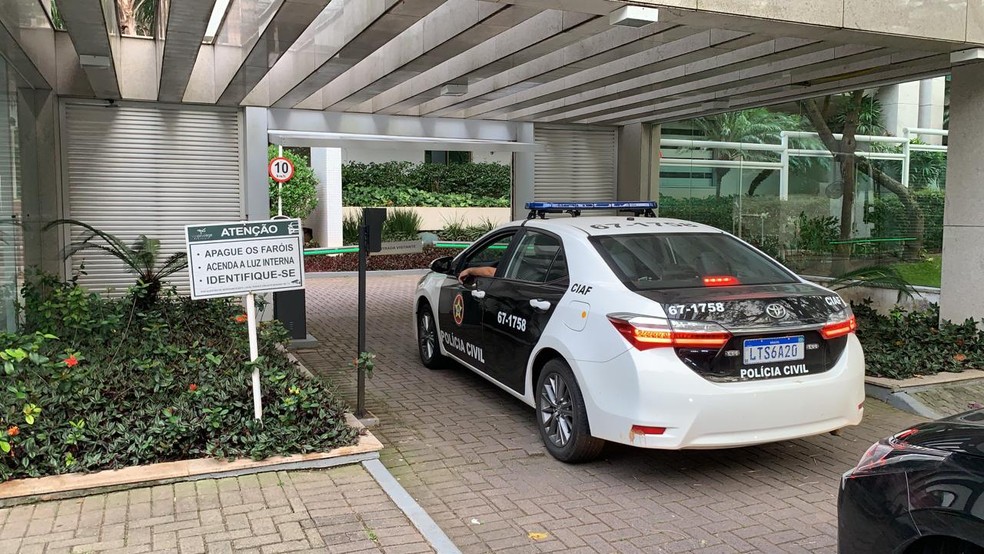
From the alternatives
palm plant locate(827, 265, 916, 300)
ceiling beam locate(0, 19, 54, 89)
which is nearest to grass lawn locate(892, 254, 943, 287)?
palm plant locate(827, 265, 916, 300)

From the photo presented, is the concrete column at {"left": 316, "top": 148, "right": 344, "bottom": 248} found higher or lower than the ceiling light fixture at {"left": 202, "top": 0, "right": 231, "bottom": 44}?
lower

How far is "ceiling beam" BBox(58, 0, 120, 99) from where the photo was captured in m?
6.24

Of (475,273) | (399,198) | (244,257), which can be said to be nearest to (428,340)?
(475,273)

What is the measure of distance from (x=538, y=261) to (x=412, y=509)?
2325 millimetres

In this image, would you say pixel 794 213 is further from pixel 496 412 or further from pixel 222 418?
pixel 222 418

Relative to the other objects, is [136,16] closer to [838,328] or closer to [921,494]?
[838,328]

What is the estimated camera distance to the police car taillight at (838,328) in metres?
4.73

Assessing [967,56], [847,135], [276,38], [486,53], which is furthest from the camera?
[847,135]

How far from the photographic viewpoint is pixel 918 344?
7.37 metres

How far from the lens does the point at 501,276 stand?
20.7ft

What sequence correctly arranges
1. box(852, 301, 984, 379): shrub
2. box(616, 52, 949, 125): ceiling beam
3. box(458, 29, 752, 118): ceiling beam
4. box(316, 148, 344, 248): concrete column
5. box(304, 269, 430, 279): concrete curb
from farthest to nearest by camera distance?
box(316, 148, 344, 248): concrete column → box(304, 269, 430, 279): concrete curb → box(616, 52, 949, 125): ceiling beam → box(458, 29, 752, 118): ceiling beam → box(852, 301, 984, 379): shrub

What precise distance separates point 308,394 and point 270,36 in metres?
3.33

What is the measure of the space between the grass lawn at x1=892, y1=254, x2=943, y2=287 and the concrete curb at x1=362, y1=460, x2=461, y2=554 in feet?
26.6

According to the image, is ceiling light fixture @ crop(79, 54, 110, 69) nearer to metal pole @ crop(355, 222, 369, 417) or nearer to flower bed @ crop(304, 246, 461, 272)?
metal pole @ crop(355, 222, 369, 417)
